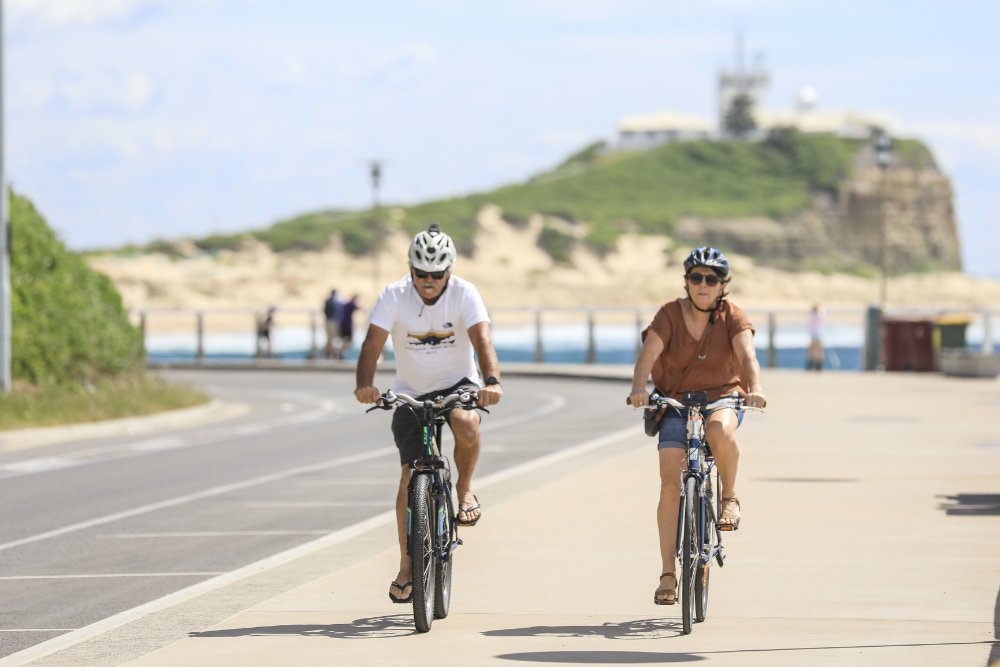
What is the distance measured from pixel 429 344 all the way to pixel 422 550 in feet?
3.47

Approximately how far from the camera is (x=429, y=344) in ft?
33.2

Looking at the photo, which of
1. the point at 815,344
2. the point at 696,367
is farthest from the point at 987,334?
the point at 696,367

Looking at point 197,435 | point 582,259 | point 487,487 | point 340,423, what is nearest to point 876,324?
point 340,423

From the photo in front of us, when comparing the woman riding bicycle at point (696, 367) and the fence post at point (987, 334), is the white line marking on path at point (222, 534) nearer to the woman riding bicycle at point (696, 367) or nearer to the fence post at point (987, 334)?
the woman riding bicycle at point (696, 367)

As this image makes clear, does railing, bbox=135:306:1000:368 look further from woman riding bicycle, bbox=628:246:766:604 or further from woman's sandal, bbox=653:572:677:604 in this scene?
woman's sandal, bbox=653:572:677:604

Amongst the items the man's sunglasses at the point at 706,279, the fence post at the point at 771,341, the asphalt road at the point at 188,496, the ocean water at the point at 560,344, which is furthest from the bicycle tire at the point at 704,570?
the ocean water at the point at 560,344

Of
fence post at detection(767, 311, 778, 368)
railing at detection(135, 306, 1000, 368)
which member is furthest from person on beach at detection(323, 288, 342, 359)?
railing at detection(135, 306, 1000, 368)

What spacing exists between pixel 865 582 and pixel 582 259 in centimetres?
17722

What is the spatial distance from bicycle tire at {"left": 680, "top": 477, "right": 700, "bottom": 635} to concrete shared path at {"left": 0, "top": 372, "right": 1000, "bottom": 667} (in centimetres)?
13

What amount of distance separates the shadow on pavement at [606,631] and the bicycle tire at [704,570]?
142 mm

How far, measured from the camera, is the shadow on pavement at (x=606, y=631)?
955 cm

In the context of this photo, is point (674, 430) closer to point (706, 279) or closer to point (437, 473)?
point (706, 279)

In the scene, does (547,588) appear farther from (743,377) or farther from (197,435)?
(197,435)

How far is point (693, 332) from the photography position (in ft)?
33.1
